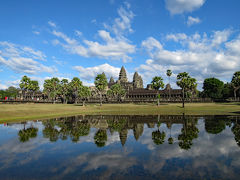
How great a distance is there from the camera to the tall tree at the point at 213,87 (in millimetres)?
104062

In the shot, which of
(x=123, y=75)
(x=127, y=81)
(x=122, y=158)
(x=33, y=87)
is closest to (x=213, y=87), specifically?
(x=127, y=81)

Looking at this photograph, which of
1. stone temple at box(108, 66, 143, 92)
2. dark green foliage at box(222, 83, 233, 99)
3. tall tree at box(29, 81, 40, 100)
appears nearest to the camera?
tall tree at box(29, 81, 40, 100)

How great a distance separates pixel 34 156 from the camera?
11.4 meters

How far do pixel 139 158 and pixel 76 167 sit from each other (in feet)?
13.8

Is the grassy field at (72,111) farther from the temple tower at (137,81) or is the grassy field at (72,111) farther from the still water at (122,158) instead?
the temple tower at (137,81)

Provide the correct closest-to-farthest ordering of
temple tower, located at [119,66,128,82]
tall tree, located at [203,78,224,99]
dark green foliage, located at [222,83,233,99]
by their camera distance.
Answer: dark green foliage, located at [222,83,233,99]
tall tree, located at [203,78,224,99]
temple tower, located at [119,66,128,82]

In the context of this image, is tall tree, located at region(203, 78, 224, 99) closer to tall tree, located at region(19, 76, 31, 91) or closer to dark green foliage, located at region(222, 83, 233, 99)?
dark green foliage, located at region(222, 83, 233, 99)

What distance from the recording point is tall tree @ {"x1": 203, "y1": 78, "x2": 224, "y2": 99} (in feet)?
341

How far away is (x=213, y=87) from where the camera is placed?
106688mm

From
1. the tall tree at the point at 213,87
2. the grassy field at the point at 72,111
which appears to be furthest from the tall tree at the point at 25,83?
the tall tree at the point at 213,87

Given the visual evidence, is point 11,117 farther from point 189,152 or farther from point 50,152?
point 189,152

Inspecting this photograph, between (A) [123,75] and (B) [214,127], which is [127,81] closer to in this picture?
(A) [123,75]

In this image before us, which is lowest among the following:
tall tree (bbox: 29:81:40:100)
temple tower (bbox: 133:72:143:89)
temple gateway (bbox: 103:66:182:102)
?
temple gateway (bbox: 103:66:182:102)

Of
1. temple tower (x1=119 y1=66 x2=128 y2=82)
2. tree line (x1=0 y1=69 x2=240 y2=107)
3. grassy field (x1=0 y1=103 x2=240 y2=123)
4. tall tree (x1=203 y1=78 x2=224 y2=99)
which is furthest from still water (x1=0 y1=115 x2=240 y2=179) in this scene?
temple tower (x1=119 y1=66 x2=128 y2=82)
